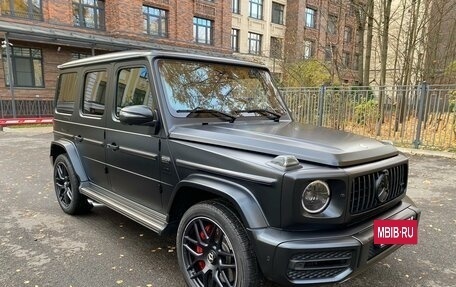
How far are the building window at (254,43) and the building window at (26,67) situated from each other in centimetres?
1876

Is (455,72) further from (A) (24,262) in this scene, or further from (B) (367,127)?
(A) (24,262)

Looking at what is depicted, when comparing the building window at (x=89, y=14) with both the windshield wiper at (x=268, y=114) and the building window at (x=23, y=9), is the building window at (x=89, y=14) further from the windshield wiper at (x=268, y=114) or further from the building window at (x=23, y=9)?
the windshield wiper at (x=268, y=114)

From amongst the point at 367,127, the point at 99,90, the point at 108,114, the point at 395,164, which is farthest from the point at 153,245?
the point at 367,127

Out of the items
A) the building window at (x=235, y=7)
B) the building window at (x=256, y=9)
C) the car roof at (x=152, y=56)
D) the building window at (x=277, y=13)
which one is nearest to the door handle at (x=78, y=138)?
the car roof at (x=152, y=56)

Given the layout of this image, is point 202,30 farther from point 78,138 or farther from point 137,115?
point 137,115

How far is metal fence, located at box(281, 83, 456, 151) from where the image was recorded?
9.70m

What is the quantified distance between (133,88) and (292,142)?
179cm

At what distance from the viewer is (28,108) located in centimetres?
1978

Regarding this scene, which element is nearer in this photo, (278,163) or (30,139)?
(278,163)

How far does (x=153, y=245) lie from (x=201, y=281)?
1.23m

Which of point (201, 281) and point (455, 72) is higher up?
point (455, 72)

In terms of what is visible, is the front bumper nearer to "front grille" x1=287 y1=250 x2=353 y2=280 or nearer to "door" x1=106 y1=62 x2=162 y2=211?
"front grille" x1=287 y1=250 x2=353 y2=280

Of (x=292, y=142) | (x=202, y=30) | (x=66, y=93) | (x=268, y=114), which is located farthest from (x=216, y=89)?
(x=202, y=30)

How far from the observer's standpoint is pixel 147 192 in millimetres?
3393
